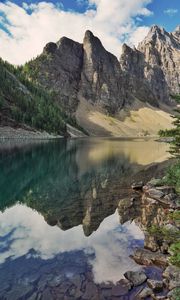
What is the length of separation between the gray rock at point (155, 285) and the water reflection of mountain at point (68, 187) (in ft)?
30.7

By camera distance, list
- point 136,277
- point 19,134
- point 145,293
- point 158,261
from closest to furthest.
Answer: point 145,293, point 136,277, point 158,261, point 19,134

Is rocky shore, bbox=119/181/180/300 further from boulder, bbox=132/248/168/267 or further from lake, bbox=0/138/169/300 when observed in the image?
lake, bbox=0/138/169/300

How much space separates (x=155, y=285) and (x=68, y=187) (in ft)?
96.4

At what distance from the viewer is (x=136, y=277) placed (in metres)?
16.2

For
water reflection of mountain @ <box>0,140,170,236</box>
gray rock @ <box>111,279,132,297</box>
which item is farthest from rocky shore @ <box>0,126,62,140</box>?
gray rock @ <box>111,279,132,297</box>

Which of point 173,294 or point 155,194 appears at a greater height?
point 173,294

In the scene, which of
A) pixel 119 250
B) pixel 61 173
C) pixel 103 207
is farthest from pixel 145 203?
A: pixel 61 173

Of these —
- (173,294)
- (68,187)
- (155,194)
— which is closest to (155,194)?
(155,194)

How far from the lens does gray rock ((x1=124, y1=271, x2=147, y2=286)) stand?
16.0m

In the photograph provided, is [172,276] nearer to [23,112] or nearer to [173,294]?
[173,294]

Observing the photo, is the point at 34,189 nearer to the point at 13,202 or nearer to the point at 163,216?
the point at 13,202

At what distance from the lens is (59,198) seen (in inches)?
1438

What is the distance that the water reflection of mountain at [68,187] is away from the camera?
97.0ft

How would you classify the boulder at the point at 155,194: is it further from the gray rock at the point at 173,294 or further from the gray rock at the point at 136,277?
the gray rock at the point at 173,294
